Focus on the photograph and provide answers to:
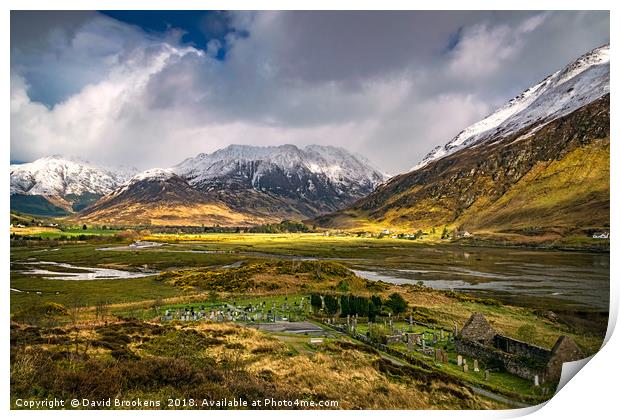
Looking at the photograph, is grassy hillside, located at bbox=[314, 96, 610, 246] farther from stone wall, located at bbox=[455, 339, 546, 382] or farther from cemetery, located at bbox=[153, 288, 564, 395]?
stone wall, located at bbox=[455, 339, 546, 382]

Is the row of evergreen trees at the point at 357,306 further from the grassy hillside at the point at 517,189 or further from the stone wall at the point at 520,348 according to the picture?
the grassy hillside at the point at 517,189

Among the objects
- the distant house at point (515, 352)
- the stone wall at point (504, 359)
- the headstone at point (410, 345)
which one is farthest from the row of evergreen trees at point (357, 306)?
the stone wall at point (504, 359)

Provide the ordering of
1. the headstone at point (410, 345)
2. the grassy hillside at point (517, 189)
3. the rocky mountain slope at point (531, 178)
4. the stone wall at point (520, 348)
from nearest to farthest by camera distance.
Result: the stone wall at point (520, 348), the headstone at point (410, 345), the grassy hillside at point (517, 189), the rocky mountain slope at point (531, 178)

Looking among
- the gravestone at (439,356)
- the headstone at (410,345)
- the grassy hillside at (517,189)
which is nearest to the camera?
the gravestone at (439,356)

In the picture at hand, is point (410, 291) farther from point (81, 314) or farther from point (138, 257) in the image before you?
point (138, 257)

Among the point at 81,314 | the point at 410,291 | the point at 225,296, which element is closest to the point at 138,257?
the point at 225,296

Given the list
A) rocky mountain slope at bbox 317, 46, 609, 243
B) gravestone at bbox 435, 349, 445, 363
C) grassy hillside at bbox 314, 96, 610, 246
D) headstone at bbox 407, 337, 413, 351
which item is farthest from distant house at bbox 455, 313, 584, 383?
rocky mountain slope at bbox 317, 46, 609, 243

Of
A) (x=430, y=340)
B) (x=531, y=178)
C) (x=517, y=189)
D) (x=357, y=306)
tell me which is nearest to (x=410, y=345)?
(x=430, y=340)
